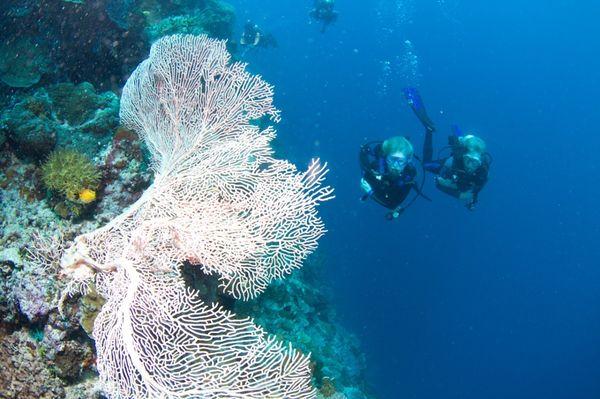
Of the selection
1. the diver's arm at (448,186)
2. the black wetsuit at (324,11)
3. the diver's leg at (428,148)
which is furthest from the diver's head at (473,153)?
the black wetsuit at (324,11)

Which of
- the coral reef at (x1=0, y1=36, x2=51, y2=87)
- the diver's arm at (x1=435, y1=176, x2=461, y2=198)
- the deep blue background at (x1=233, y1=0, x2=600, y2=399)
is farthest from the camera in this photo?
the deep blue background at (x1=233, y1=0, x2=600, y2=399)

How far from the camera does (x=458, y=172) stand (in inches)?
371

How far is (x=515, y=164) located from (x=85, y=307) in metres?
97.9

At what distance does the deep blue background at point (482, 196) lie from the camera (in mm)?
37719

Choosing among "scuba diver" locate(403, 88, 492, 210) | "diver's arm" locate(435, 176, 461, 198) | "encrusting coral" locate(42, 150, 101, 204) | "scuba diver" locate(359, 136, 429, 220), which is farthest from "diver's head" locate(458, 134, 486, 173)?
"encrusting coral" locate(42, 150, 101, 204)

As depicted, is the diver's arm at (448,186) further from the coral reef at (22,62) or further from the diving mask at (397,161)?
the coral reef at (22,62)

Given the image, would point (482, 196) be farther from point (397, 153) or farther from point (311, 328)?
point (397, 153)

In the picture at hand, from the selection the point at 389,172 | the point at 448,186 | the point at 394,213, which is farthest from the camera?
the point at 448,186

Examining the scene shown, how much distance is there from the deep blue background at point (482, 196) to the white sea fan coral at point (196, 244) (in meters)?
15.8

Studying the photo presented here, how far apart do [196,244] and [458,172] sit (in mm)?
7893

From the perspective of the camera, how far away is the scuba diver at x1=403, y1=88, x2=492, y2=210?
9016 mm

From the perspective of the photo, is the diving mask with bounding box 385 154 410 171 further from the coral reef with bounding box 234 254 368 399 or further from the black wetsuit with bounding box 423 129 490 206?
the coral reef with bounding box 234 254 368 399

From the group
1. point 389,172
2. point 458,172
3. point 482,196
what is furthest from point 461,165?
point 482,196

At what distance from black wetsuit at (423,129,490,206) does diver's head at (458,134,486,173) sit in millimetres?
130
